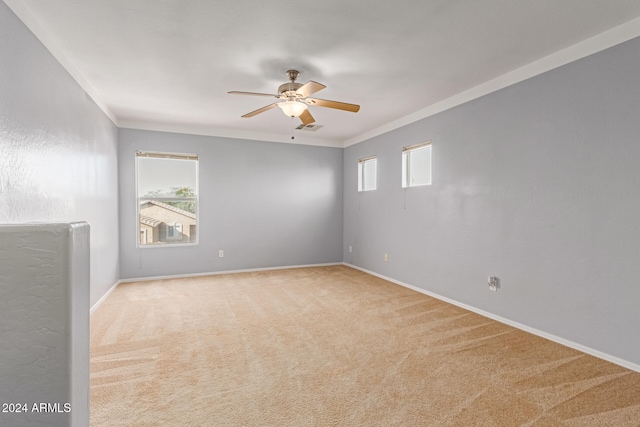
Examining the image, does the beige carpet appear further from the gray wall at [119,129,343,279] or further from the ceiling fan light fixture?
the ceiling fan light fixture

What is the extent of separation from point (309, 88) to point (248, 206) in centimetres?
327

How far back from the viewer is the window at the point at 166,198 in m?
5.06

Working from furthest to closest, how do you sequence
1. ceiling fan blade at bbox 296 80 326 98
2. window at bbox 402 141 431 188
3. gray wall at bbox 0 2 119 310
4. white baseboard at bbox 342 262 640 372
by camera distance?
window at bbox 402 141 431 188 → ceiling fan blade at bbox 296 80 326 98 → white baseboard at bbox 342 262 640 372 → gray wall at bbox 0 2 119 310

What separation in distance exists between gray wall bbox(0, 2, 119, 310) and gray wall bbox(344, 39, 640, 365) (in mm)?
3919

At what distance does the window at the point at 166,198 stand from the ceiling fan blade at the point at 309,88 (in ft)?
9.99

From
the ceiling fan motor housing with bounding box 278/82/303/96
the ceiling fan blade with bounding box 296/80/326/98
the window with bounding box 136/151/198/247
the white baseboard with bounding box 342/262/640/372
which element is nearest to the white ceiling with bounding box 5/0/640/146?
the ceiling fan motor housing with bounding box 278/82/303/96

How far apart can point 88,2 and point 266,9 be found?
116 cm

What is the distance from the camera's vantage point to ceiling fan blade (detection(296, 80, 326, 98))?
8.79 ft

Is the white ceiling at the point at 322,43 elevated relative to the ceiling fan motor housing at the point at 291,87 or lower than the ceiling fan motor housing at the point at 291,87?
elevated

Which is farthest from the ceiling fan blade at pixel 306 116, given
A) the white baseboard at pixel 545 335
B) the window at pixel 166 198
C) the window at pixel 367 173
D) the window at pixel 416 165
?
the white baseboard at pixel 545 335

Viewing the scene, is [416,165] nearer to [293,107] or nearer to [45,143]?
[293,107]

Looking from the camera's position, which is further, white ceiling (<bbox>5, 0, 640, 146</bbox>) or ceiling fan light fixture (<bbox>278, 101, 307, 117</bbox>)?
ceiling fan light fixture (<bbox>278, 101, 307, 117</bbox>)

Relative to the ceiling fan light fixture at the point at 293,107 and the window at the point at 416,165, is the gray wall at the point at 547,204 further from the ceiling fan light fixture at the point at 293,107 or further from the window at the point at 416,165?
the ceiling fan light fixture at the point at 293,107

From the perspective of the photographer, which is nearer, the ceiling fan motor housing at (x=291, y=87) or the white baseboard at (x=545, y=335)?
the white baseboard at (x=545, y=335)
